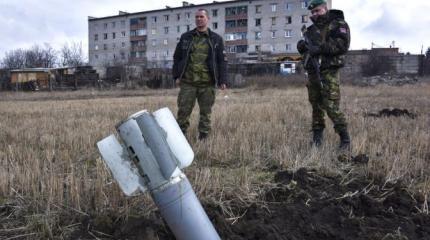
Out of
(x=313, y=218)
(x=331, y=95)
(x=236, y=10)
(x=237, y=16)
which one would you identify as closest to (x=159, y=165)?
(x=313, y=218)

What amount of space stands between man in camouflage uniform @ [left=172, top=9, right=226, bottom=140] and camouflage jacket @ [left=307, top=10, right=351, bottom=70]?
1494 millimetres

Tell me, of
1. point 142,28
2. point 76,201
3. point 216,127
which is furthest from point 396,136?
point 142,28

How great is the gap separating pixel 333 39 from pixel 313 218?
3.27m

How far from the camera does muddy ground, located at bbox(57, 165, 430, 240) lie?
2992 mm

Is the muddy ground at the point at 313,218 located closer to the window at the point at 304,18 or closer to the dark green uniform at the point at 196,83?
the dark green uniform at the point at 196,83

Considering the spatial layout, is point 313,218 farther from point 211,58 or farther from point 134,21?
point 134,21

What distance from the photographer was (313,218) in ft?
10.8

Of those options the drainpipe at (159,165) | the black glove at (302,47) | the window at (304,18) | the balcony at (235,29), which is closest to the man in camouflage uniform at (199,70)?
the black glove at (302,47)

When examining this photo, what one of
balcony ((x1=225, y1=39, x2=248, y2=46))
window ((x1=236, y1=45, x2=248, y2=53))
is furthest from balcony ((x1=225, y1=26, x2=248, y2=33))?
window ((x1=236, y1=45, x2=248, y2=53))

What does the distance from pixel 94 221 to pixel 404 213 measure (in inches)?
85.9

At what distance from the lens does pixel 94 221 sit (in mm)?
3062

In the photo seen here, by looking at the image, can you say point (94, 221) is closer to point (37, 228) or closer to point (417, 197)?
point (37, 228)

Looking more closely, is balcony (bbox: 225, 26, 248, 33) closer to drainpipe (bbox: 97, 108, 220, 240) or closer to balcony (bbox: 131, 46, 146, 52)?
balcony (bbox: 131, 46, 146, 52)

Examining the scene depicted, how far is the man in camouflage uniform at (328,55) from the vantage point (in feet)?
19.6
